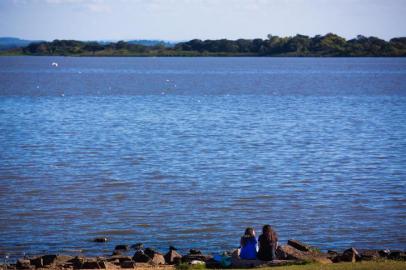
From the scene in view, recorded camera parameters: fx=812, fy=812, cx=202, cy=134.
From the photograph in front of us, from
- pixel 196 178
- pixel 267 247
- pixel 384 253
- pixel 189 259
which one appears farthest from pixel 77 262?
pixel 196 178

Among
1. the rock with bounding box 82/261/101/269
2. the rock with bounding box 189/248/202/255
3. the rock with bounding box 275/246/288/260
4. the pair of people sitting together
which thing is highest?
the pair of people sitting together

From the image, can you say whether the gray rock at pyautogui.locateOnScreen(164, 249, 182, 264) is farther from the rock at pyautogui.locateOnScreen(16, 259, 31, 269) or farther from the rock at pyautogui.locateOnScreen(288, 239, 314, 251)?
the rock at pyautogui.locateOnScreen(16, 259, 31, 269)

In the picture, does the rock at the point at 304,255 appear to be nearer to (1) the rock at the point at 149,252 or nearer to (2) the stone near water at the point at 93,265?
(1) the rock at the point at 149,252

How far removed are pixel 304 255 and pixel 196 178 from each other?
13708 millimetres

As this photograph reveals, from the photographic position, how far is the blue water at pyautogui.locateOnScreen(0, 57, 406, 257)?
2317cm

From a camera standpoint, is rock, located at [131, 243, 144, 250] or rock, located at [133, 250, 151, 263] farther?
rock, located at [131, 243, 144, 250]

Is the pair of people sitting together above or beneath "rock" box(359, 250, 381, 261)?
above

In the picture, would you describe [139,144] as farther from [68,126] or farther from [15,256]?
[15,256]

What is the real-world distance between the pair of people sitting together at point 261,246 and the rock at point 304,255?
38 cm

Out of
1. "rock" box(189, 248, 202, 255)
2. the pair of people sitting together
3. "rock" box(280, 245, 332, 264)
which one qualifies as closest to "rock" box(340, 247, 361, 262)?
"rock" box(280, 245, 332, 264)

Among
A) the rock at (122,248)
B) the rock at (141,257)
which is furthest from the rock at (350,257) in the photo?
the rock at (122,248)

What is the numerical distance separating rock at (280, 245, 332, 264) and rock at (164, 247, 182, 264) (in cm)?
248

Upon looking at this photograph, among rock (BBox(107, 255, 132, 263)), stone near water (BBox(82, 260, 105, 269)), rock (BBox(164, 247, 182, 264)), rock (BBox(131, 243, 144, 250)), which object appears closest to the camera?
stone near water (BBox(82, 260, 105, 269))

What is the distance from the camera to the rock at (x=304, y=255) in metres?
17.7
